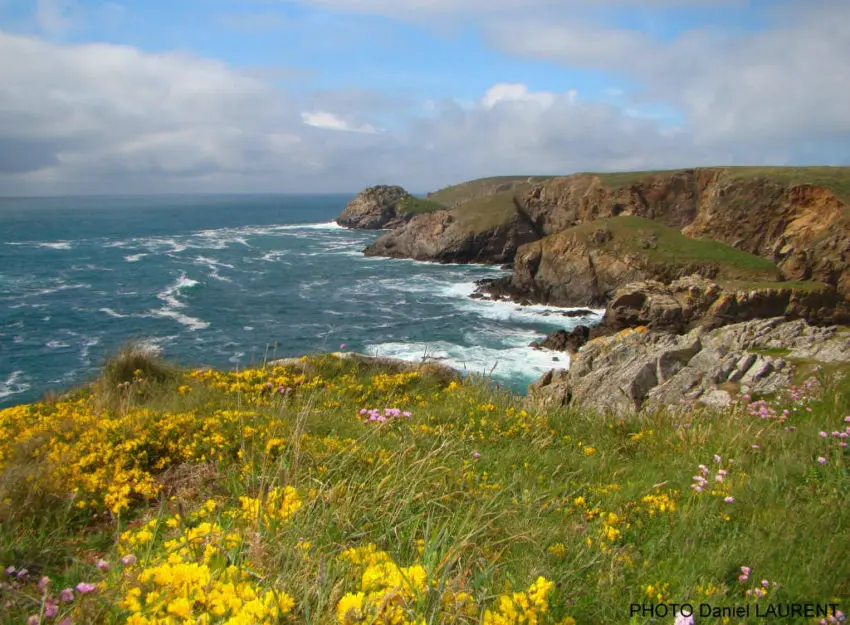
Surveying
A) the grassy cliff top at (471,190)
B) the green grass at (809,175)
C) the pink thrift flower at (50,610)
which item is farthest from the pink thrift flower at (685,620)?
the grassy cliff top at (471,190)

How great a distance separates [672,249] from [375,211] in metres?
83.0

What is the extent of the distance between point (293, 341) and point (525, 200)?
2182 inches

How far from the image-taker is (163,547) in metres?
3.25

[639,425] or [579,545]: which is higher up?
[579,545]

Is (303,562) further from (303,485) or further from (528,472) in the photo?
(528,472)

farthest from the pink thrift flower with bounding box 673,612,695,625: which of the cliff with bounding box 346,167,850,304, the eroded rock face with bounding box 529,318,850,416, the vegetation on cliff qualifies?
the cliff with bounding box 346,167,850,304

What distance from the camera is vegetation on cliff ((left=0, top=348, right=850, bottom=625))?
8.26ft

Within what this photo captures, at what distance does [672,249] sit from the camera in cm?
5081

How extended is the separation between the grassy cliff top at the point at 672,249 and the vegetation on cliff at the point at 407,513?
44.5 m

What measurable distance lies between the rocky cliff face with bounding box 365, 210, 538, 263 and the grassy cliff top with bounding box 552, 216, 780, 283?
2037cm

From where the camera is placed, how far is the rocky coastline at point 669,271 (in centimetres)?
1323

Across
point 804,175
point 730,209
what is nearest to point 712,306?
point 730,209

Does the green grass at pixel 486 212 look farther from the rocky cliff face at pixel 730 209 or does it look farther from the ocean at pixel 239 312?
the ocean at pixel 239 312

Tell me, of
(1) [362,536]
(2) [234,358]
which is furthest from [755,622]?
(2) [234,358]
